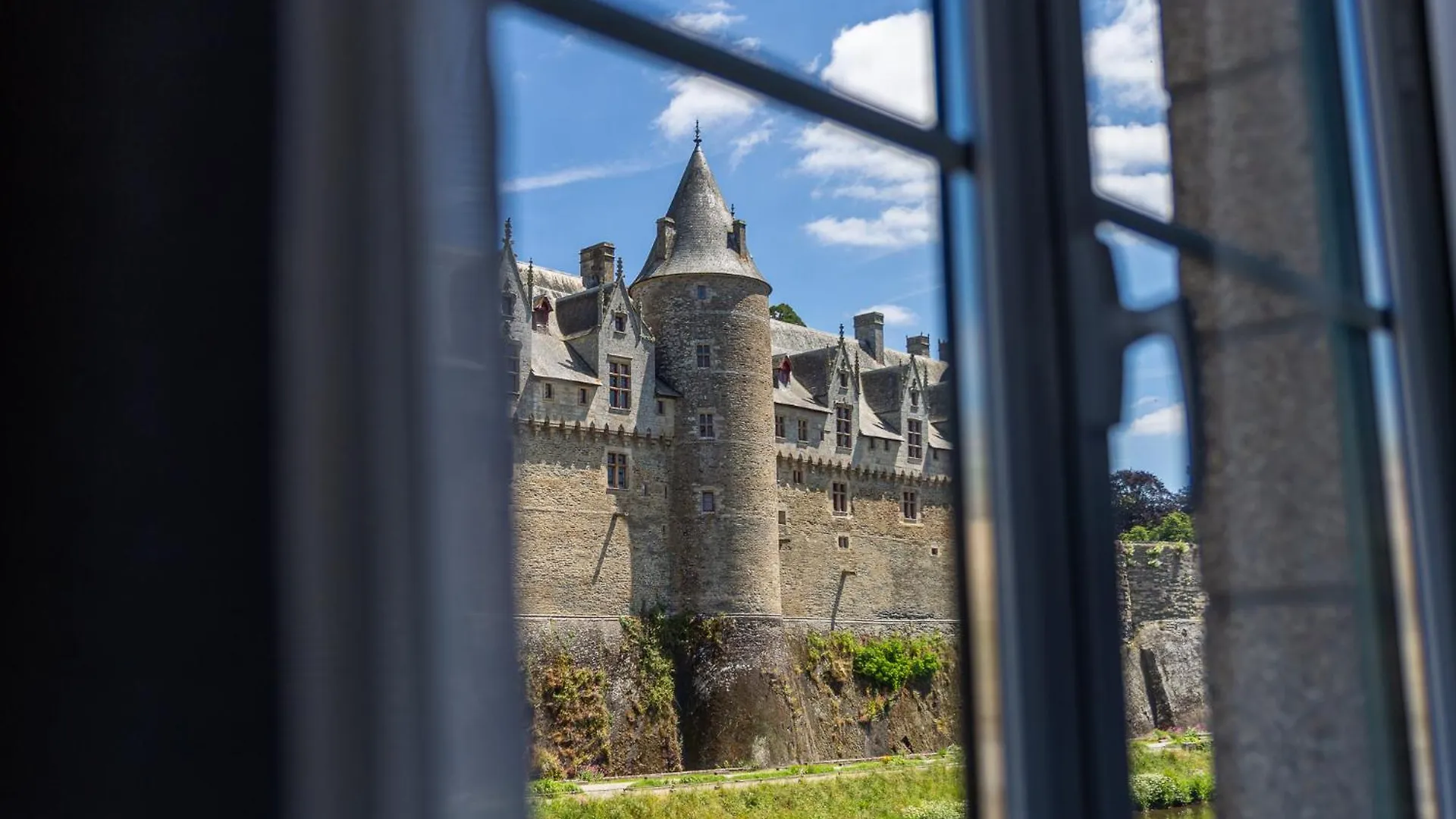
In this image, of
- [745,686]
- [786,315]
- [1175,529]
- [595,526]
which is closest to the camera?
[1175,529]

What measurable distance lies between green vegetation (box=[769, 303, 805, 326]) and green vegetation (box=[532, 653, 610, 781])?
18.9ft

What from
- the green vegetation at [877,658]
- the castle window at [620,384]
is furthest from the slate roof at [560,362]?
the green vegetation at [877,658]

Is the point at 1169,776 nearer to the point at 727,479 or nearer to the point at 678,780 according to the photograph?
the point at 678,780

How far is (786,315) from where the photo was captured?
613 inches

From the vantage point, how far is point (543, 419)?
11773 millimetres

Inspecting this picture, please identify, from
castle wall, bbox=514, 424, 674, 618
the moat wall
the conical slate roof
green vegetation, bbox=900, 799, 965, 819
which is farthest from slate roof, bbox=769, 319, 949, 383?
green vegetation, bbox=900, 799, 965, 819

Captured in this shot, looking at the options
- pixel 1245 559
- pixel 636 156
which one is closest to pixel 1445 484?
pixel 1245 559

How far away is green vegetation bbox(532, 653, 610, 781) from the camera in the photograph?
762 cm

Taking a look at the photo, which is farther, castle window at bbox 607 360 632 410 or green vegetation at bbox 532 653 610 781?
castle window at bbox 607 360 632 410

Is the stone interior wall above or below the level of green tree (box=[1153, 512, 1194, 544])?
below

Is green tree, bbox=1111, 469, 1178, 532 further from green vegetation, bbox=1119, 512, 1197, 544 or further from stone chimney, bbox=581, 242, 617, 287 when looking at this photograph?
stone chimney, bbox=581, 242, 617, 287

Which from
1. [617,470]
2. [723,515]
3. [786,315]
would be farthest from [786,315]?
[617,470]

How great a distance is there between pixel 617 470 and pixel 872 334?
4014mm

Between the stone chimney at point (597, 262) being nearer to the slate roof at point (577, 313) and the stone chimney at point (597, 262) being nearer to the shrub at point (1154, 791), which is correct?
the slate roof at point (577, 313)
